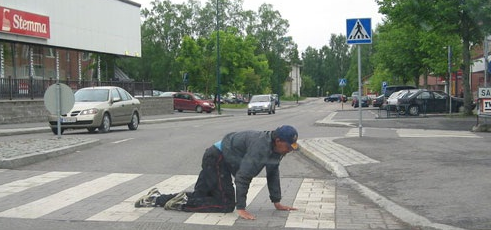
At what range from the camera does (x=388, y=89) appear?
44625 millimetres

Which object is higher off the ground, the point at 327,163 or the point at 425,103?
the point at 425,103

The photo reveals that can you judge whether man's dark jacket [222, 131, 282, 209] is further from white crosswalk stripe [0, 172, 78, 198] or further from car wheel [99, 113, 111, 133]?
car wheel [99, 113, 111, 133]

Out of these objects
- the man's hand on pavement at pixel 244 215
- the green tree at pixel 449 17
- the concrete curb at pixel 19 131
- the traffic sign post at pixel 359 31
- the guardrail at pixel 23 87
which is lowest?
the man's hand on pavement at pixel 244 215

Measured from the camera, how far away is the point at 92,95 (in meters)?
19.4

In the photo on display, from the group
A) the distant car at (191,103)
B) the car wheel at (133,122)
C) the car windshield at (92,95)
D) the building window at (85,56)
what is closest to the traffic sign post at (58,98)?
the car windshield at (92,95)

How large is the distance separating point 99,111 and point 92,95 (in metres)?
1.02

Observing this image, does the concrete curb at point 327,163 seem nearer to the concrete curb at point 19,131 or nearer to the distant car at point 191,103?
the concrete curb at point 19,131

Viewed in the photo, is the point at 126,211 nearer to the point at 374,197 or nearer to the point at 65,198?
the point at 65,198

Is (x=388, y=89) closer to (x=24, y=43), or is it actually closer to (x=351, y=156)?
(x=24, y=43)

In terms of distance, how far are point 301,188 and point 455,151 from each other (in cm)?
479

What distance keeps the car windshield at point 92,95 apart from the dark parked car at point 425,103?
54.2 feet

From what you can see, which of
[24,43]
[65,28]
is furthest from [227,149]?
[65,28]

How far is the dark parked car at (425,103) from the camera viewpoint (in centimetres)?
3019

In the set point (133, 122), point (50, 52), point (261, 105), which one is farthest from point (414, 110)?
point (50, 52)
